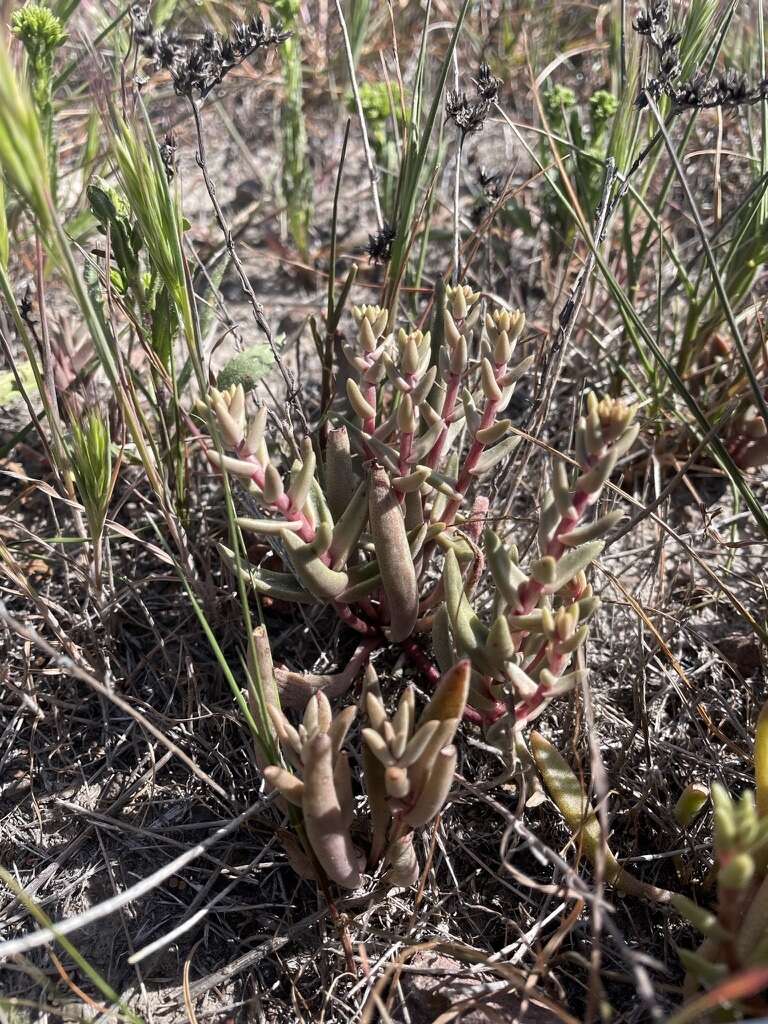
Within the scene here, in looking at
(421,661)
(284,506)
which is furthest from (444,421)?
(421,661)

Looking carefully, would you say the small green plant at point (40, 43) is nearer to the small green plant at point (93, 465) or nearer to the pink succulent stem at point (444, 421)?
the small green plant at point (93, 465)

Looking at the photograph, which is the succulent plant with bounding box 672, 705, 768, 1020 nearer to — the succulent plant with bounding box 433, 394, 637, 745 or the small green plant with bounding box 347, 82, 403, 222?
the succulent plant with bounding box 433, 394, 637, 745

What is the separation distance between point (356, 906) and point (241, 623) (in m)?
0.62

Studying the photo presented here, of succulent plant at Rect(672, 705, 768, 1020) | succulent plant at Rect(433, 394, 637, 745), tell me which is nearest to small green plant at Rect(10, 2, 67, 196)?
succulent plant at Rect(433, 394, 637, 745)

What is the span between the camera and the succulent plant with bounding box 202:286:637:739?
128 centimetres

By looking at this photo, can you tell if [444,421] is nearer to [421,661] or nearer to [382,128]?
[421,661]

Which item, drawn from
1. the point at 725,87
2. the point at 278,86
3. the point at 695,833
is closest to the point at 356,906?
the point at 695,833

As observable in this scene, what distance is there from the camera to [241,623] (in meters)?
1.79

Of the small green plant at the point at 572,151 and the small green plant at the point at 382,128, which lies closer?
the small green plant at the point at 572,151

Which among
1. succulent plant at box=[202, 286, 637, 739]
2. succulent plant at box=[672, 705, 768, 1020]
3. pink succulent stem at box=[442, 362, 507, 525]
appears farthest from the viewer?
pink succulent stem at box=[442, 362, 507, 525]

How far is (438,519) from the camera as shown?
165 centimetres

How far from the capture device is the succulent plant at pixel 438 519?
4.20 ft

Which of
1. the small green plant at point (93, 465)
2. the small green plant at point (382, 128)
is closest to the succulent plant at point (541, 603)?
the small green plant at point (93, 465)

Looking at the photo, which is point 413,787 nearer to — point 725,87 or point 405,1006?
point 405,1006
